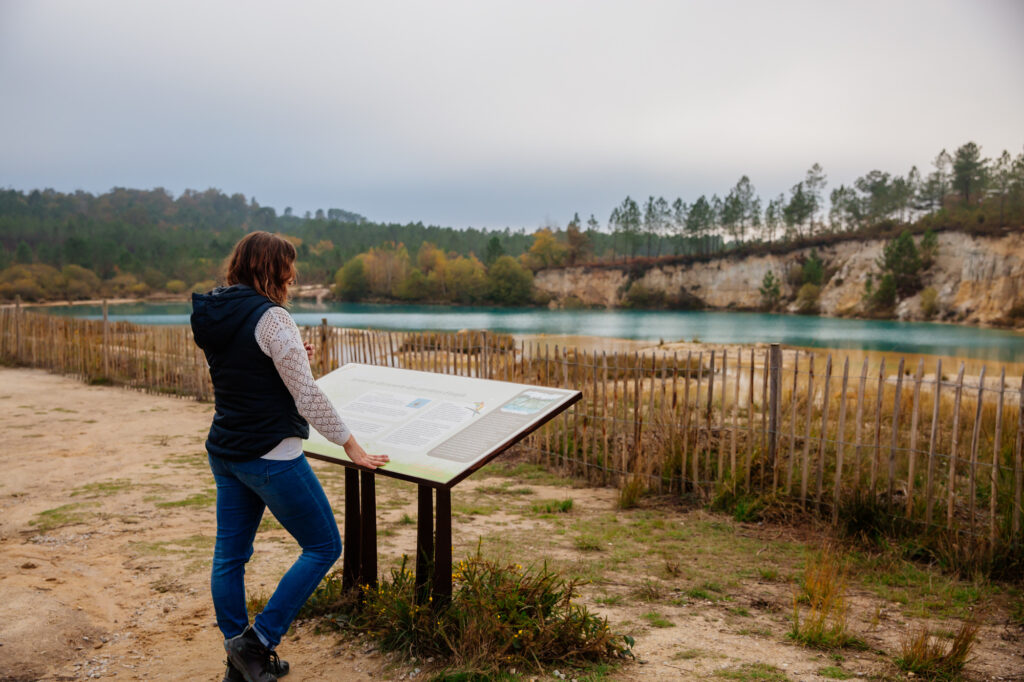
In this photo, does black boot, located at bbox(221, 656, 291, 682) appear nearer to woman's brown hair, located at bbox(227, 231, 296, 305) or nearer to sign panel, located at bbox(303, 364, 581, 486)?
sign panel, located at bbox(303, 364, 581, 486)

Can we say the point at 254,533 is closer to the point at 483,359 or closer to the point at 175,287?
the point at 483,359

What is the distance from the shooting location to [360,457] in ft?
9.18

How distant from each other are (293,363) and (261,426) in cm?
25

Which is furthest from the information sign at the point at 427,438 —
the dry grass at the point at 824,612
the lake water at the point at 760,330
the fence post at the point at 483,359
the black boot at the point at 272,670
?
the lake water at the point at 760,330

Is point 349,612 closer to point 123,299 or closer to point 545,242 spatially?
point 123,299

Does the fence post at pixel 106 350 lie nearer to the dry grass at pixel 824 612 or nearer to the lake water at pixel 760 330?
the dry grass at pixel 824 612

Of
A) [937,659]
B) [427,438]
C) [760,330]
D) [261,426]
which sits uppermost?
[261,426]

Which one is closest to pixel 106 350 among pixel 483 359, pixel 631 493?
pixel 483 359

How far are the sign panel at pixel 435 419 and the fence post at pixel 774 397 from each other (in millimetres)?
3048

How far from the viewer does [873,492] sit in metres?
5.21

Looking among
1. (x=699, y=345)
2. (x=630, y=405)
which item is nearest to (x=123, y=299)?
(x=699, y=345)

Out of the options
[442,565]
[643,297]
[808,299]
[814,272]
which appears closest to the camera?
[442,565]

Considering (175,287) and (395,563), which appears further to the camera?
(175,287)

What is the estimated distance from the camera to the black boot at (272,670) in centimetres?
278
